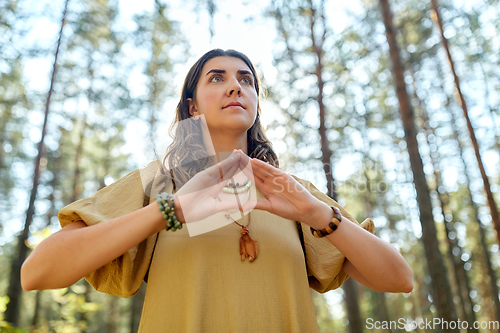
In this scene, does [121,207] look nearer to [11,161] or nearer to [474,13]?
[474,13]

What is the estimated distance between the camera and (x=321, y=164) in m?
8.88

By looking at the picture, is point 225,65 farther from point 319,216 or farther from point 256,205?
point 319,216

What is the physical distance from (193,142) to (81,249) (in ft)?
2.97

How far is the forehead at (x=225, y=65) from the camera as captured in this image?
2.06 metres

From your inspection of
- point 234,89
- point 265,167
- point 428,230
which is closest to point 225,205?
point 265,167

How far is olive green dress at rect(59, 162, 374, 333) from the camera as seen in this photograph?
4.56 ft

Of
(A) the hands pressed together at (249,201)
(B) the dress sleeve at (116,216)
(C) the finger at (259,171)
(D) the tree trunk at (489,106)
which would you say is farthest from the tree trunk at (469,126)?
(B) the dress sleeve at (116,216)

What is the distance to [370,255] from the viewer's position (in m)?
1.51

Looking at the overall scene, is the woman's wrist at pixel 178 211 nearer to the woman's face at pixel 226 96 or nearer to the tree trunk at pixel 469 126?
the woman's face at pixel 226 96

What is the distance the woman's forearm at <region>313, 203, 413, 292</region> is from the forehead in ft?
3.41

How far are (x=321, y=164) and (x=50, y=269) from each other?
8.08 metres

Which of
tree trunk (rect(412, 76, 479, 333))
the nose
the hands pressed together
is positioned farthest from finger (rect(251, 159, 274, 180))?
tree trunk (rect(412, 76, 479, 333))

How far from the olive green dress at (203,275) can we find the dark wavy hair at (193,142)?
21 cm

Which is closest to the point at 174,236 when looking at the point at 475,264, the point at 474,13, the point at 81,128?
the point at 474,13
